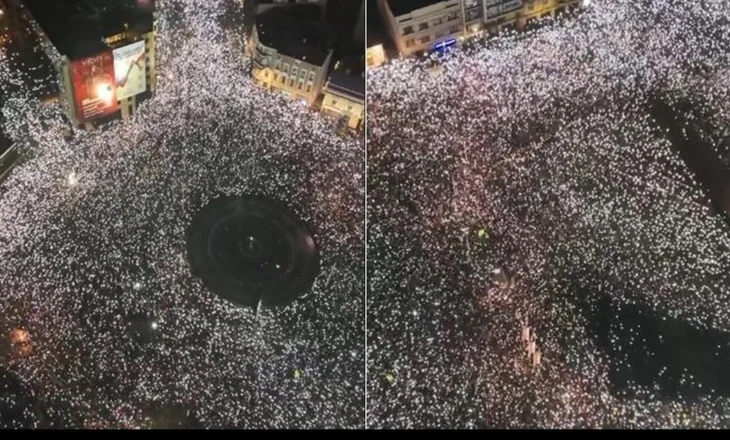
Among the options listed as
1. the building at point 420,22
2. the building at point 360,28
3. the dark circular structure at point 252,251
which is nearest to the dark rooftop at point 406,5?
the building at point 420,22

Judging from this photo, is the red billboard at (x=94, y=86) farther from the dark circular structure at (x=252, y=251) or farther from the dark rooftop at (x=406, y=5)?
the dark rooftop at (x=406, y=5)

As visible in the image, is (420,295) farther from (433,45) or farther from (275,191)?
(433,45)

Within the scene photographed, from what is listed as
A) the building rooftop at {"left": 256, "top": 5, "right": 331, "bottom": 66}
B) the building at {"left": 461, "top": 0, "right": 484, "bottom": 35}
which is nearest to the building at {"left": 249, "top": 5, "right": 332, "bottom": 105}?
the building rooftop at {"left": 256, "top": 5, "right": 331, "bottom": 66}

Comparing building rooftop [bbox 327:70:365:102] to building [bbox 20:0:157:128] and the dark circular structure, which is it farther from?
building [bbox 20:0:157:128]

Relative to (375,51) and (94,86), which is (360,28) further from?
(94,86)

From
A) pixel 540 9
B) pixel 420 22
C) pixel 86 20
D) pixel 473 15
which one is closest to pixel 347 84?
pixel 420 22

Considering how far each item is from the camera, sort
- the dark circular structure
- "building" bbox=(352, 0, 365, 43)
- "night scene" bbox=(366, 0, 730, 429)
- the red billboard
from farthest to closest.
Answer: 1. "building" bbox=(352, 0, 365, 43)
2. the red billboard
3. the dark circular structure
4. "night scene" bbox=(366, 0, 730, 429)
